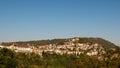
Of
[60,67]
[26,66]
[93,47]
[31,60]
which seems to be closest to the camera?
[26,66]

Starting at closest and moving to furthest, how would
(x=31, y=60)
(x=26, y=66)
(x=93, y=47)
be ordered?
(x=26, y=66)
(x=31, y=60)
(x=93, y=47)

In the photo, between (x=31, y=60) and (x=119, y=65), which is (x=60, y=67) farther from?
(x=119, y=65)

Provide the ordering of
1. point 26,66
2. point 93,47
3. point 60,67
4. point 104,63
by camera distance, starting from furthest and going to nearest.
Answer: point 93,47, point 60,67, point 26,66, point 104,63

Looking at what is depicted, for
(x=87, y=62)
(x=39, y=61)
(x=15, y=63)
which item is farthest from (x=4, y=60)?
(x=87, y=62)

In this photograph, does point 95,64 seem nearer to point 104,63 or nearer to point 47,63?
point 104,63

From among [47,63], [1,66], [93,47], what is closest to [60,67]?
[47,63]

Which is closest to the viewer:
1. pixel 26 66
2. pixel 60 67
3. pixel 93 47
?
pixel 26 66

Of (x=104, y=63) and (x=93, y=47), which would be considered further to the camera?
(x=93, y=47)

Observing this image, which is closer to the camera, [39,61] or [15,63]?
[15,63]

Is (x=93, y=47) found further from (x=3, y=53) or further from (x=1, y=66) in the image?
(x=1, y=66)
